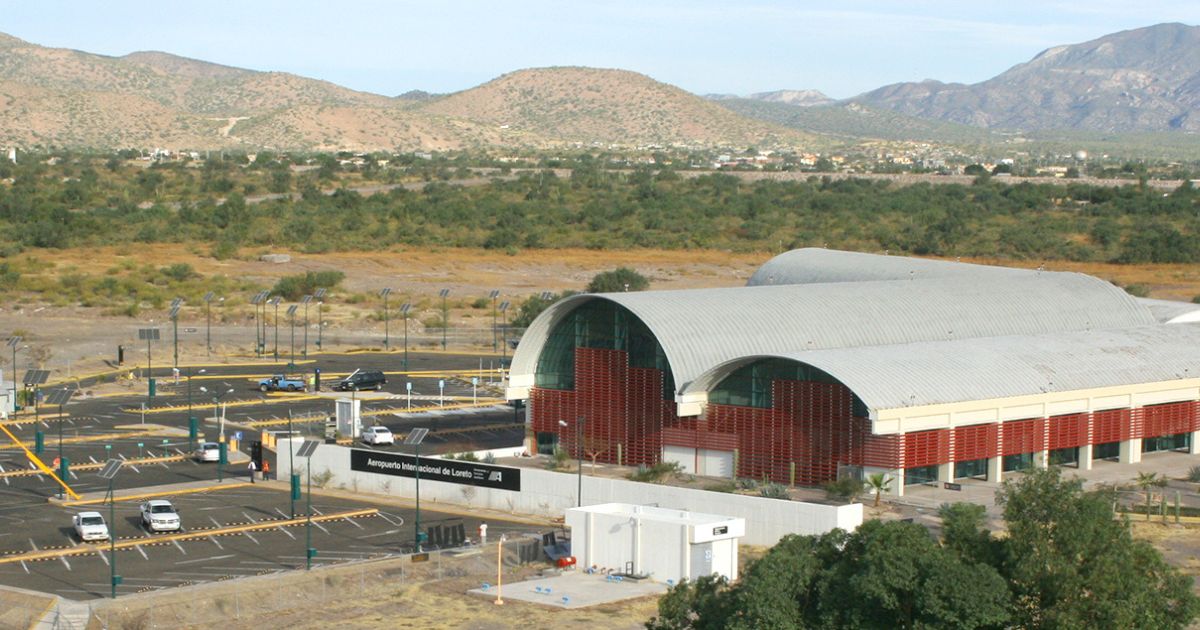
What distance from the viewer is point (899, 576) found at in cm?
3675

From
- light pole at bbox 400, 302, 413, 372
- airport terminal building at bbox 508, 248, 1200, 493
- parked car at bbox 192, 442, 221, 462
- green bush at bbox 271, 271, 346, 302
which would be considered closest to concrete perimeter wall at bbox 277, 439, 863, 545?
airport terminal building at bbox 508, 248, 1200, 493

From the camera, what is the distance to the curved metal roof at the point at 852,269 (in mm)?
89625

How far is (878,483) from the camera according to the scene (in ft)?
202

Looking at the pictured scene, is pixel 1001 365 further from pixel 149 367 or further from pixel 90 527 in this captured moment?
pixel 149 367

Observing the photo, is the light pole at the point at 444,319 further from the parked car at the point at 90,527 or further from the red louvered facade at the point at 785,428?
the parked car at the point at 90,527

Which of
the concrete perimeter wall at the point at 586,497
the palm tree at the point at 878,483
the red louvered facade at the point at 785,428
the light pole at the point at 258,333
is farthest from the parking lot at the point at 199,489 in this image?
the palm tree at the point at 878,483

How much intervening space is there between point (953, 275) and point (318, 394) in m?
32.1

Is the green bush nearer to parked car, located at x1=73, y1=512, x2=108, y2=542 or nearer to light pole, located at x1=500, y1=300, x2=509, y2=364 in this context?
light pole, located at x1=500, y1=300, x2=509, y2=364

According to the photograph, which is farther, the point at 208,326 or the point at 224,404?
the point at 208,326

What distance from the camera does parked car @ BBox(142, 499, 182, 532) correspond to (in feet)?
198

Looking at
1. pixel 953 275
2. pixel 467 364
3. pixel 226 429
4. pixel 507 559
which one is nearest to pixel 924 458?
pixel 507 559

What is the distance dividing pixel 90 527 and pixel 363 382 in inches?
1500

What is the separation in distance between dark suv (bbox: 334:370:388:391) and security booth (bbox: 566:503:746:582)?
136 ft

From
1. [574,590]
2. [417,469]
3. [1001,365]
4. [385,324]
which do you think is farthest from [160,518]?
[385,324]
